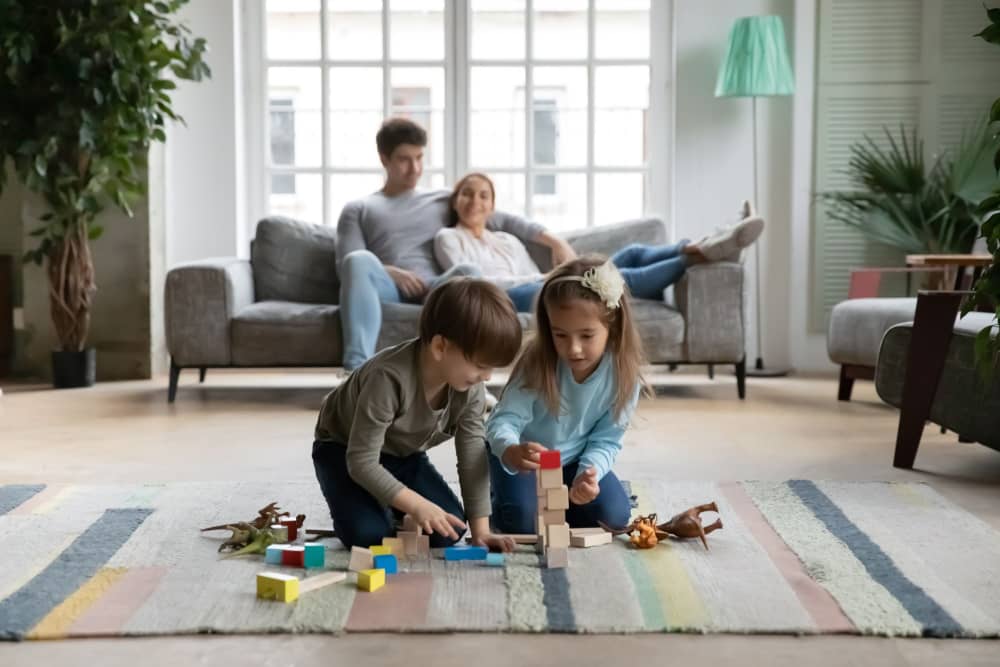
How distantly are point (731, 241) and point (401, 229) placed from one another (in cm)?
124

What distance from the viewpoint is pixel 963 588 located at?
7.06 feet

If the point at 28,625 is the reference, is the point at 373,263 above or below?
above

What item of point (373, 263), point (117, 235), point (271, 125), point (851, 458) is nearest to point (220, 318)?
point (373, 263)

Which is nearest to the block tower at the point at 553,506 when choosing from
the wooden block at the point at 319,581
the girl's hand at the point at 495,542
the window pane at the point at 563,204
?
the girl's hand at the point at 495,542

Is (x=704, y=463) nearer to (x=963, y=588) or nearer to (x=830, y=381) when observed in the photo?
(x=963, y=588)

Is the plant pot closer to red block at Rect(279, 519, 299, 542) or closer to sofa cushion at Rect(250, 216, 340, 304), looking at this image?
sofa cushion at Rect(250, 216, 340, 304)

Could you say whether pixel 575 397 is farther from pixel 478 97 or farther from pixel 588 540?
pixel 478 97

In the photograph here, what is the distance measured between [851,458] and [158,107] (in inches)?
122

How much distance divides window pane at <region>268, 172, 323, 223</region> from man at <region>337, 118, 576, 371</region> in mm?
952

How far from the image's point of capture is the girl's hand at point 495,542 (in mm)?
2373

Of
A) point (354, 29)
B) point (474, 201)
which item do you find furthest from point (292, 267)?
point (354, 29)

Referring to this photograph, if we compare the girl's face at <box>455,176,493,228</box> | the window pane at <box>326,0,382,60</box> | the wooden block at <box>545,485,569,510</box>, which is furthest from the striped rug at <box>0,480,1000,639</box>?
the window pane at <box>326,0,382,60</box>

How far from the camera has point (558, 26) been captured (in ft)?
19.0

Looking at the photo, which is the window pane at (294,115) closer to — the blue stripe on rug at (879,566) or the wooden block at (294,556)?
the blue stripe on rug at (879,566)
